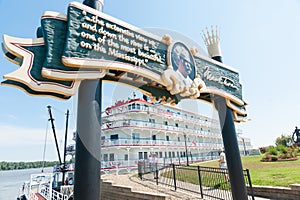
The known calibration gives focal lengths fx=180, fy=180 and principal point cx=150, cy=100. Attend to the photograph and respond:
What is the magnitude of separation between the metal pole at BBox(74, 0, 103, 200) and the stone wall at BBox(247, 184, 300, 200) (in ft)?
20.8

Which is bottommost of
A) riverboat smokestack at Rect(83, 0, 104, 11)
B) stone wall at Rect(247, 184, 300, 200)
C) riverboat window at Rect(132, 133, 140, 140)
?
stone wall at Rect(247, 184, 300, 200)

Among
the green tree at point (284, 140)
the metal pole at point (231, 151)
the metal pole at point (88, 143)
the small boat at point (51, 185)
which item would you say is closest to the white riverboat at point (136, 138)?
the small boat at point (51, 185)

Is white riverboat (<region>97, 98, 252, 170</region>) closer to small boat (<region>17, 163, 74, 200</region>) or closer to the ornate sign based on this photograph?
small boat (<region>17, 163, 74, 200</region>)

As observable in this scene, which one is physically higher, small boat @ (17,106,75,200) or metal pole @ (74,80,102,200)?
metal pole @ (74,80,102,200)

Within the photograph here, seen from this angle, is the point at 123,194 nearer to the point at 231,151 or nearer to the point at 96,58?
the point at 231,151

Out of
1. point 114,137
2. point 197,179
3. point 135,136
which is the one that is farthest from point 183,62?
point 114,137

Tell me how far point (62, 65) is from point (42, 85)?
1.26 ft

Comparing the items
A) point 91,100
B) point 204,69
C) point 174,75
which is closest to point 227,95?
point 204,69

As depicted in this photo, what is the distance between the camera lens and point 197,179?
28.1 ft

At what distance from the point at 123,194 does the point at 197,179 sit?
369 centimetres

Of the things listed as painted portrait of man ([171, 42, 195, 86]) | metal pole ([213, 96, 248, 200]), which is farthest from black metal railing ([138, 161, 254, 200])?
painted portrait of man ([171, 42, 195, 86])

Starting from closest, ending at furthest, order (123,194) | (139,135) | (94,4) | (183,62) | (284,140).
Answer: (94,4) → (183,62) → (123,194) → (139,135) → (284,140)

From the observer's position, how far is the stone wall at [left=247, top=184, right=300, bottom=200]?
568 cm

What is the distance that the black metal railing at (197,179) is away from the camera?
246 inches
